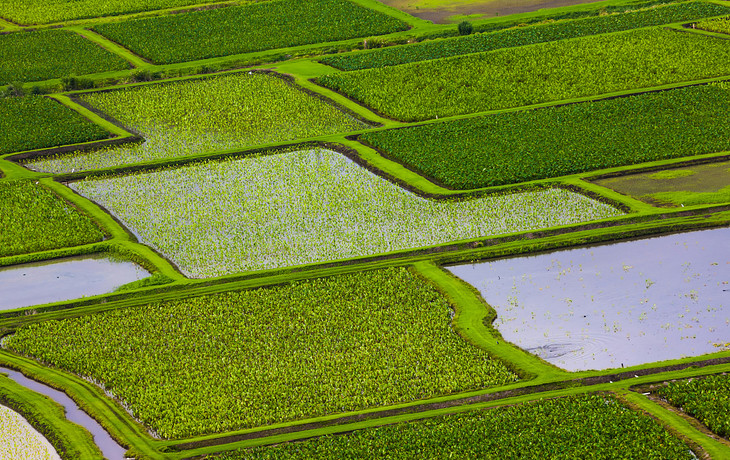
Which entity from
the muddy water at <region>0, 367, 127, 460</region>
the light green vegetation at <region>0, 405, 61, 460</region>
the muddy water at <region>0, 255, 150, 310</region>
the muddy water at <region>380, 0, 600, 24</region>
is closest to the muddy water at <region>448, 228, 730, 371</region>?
the muddy water at <region>0, 367, 127, 460</region>

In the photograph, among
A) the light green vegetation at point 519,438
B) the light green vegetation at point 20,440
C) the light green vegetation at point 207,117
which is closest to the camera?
the light green vegetation at point 519,438

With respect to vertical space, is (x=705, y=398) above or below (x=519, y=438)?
above

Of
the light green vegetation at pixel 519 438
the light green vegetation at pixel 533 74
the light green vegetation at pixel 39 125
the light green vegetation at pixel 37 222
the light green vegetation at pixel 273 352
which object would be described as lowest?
the light green vegetation at pixel 519 438

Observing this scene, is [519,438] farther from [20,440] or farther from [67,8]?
[67,8]

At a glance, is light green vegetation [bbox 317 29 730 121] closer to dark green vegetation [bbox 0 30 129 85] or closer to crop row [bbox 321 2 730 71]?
crop row [bbox 321 2 730 71]

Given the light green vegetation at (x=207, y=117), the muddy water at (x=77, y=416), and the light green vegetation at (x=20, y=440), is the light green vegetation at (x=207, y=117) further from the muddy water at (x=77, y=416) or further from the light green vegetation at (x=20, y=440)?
the light green vegetation at (x=20, y=440)

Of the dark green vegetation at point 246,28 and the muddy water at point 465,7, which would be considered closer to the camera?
the dark green vegetation at point 246,28

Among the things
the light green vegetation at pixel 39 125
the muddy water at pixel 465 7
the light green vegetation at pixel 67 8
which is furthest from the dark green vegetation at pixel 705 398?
the light green vegetation at pixel 67 8

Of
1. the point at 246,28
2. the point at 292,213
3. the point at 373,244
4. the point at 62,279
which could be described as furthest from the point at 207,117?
the point at 373,244
